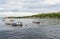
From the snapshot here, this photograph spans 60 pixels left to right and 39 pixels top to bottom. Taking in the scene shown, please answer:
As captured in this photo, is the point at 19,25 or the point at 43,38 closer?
the point at 43,38

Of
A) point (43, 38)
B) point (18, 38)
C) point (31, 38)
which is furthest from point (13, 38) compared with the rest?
point (43, 38)

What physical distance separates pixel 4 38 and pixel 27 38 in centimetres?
673

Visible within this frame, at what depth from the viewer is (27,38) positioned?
169ft

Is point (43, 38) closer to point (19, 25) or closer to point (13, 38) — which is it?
point (13, 38)

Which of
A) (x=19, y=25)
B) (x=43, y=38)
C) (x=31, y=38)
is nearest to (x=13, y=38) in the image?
(x=31, y=38)

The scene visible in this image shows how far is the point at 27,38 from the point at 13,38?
3.99m

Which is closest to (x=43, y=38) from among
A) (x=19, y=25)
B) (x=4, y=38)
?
(x=4, y=38)

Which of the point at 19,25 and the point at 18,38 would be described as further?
the point at 19,25

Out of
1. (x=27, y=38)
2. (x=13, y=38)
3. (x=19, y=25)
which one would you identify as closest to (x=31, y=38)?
(x=27, y=38)

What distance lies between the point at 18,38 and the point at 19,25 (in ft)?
149

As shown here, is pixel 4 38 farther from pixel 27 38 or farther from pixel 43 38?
pixel 43 38

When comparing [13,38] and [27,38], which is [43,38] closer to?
[27,38]

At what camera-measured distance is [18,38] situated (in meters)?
52.5

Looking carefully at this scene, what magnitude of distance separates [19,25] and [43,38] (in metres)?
47.8
